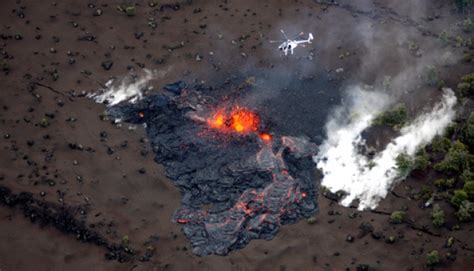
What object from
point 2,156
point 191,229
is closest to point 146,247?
point 191,229

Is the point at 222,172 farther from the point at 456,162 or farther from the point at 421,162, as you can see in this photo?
the point at 456,162

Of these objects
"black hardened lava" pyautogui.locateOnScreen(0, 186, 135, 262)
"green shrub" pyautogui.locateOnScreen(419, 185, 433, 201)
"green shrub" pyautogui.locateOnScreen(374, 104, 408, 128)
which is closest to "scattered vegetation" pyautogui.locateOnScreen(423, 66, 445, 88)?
"green shrub" pyautogui.locateOnScreen(374, 104, 408, 128)

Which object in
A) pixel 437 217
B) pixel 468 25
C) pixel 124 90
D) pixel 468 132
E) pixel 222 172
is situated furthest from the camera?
pixel 468 25

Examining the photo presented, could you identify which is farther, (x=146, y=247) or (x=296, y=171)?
(x=296, y=171)

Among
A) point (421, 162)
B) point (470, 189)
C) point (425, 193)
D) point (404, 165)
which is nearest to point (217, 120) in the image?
point (404, 165)

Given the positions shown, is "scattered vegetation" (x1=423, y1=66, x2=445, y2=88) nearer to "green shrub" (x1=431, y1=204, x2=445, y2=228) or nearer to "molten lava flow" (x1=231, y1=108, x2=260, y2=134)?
"green shrub" (x1=431, y1=204, x2=445, y2=228)

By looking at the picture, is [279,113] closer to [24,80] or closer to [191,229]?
[191,229]

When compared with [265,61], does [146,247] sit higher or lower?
lower
